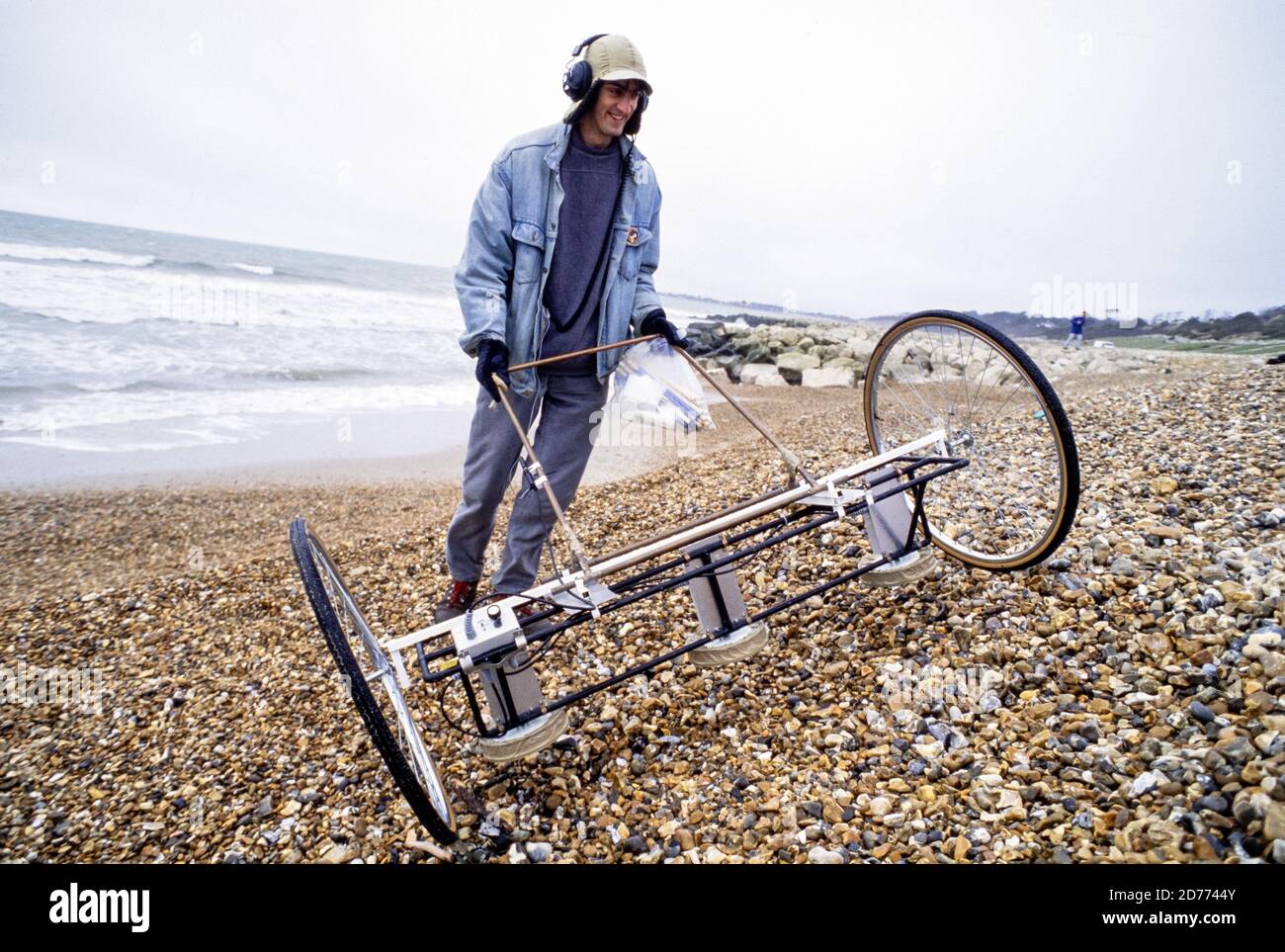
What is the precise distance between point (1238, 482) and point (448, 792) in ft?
15.8

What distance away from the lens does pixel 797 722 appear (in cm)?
284

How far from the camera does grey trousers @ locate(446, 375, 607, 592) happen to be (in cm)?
347

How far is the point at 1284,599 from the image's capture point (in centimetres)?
265

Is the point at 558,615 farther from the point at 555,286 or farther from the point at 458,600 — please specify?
the point at 555,286

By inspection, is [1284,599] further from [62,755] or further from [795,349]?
[795,349]

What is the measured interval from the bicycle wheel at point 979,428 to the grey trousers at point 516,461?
1.68 meters

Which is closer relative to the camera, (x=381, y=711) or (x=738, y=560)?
(x=381, y=711)

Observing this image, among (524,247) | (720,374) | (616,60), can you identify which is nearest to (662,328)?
(524,247)

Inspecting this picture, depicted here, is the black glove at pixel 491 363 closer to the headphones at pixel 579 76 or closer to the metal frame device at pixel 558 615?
the metal frame device at pixel 558 615

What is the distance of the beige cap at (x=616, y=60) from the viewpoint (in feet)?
9.87

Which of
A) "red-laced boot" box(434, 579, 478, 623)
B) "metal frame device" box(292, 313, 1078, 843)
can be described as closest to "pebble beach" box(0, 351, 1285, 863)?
"metal frame device" box(292, 313, 1078, 843)

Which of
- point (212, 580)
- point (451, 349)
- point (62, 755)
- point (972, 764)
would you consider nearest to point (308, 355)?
point (451, 349)

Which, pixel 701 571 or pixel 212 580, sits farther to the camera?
pixel 212 580

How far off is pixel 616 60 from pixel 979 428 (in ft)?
8.36
